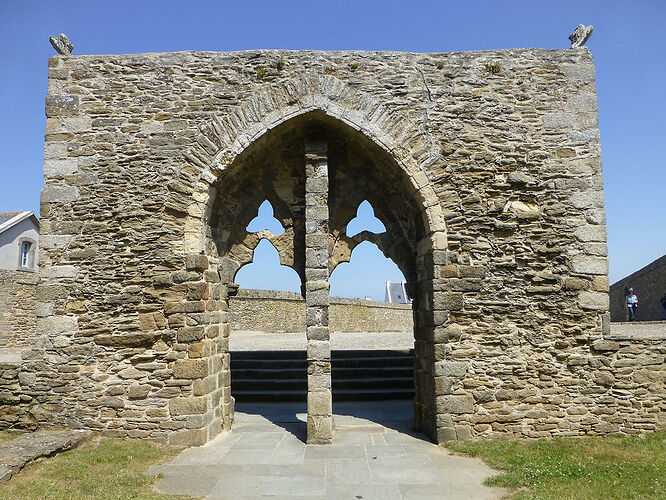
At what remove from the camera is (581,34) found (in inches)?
260

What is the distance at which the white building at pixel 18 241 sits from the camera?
2130cm

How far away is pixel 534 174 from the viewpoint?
6344 millimetres

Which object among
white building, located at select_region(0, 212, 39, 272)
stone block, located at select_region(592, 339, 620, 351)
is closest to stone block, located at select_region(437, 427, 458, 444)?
stone block, located at select_region(592, 339, 620, 351)

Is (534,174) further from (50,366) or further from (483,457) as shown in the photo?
(50,366)

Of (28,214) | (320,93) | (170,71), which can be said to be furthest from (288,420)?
(28,214)

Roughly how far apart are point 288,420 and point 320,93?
16.1ft

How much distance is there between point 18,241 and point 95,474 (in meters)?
21.2

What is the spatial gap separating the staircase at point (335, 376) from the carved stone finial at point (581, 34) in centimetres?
632

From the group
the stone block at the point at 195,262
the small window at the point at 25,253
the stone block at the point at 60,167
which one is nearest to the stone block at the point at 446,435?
the stone block at the point at 195,262

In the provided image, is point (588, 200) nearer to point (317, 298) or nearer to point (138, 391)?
point (317, 298)

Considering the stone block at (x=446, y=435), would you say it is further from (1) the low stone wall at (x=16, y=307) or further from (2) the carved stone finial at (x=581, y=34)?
(1) the low stone wall at (x=16, y=307)

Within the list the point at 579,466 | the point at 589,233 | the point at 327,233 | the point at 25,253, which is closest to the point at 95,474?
the point at 327,233

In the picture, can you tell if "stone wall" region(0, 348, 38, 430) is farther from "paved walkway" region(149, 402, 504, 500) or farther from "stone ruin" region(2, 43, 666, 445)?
"paved walkway" region(149, 402, 504, 500)

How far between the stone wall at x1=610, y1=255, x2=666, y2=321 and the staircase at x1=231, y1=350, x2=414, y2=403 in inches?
319
